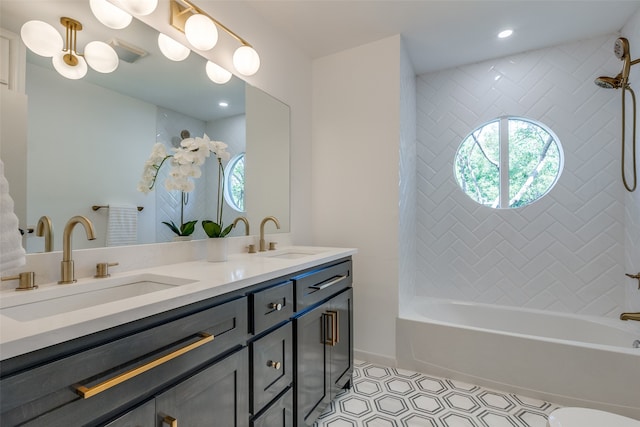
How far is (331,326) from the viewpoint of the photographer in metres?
1.64

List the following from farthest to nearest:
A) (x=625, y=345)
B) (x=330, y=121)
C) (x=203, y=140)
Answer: (x=330, y=121)
(x=625, y=345)
(x=203, y=140)

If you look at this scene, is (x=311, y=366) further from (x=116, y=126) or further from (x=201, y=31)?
(x=201, y=31)

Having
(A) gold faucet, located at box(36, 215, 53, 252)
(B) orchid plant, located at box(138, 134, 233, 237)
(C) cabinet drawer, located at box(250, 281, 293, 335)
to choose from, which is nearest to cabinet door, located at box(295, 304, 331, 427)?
(C) cabinet drawer, located at box(250, 281, 293, 335)

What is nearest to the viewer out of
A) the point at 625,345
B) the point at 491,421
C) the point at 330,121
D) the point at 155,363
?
the point at 155,363

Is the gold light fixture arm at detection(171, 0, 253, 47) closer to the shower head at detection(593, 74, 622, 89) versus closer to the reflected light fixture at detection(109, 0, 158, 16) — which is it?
the reflected light fixture at detection(109, 0, 158, 16)

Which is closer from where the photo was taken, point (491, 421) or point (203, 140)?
point (203, 140)

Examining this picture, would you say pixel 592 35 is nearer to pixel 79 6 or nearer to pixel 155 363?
pixel 79 6

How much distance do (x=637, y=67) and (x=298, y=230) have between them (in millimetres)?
2630

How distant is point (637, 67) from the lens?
207 cm

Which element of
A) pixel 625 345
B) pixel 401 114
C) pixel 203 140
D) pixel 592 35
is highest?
pixel 592 35

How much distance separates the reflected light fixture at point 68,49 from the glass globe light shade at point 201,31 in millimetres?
405

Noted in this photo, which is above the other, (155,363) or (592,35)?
(592,35)

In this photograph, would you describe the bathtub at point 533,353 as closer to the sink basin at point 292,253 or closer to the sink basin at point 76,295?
the sink basin at point 292,253

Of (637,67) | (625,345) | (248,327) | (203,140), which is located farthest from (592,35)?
(248,327)
